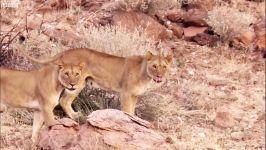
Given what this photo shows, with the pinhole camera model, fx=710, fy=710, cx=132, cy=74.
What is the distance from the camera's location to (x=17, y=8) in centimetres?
1507

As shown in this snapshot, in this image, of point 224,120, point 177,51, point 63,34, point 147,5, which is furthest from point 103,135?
point 147,5

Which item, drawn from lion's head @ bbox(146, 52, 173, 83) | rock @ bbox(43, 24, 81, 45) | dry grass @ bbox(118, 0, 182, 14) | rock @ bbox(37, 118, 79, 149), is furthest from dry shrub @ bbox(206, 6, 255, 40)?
rock @ bbox(37, 118, 79, 149)

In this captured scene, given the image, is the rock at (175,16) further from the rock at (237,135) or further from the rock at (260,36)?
the rock at (237,135)

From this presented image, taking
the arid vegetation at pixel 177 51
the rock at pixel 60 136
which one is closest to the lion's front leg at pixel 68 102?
the arid vegetation at pixel 177 51

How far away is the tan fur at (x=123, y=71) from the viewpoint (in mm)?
9570

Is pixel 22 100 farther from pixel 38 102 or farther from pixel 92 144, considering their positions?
pixel 92 144

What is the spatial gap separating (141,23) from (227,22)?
6.44 feet

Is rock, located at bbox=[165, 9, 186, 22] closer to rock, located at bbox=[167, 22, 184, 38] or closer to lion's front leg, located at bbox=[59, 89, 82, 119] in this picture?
rock, located at bbox=[167, 22, 184, 38]

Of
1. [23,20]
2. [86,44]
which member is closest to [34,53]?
[86,44]

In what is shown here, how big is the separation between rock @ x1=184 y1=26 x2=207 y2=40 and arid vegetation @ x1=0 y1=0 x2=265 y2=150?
24 mm

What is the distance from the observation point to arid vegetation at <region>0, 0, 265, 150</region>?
998 centimetres

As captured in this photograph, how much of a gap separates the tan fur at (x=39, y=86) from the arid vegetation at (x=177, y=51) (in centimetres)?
51

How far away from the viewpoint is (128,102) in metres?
9.66

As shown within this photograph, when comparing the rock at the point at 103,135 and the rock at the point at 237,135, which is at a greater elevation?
the rock at the point at 103,135
